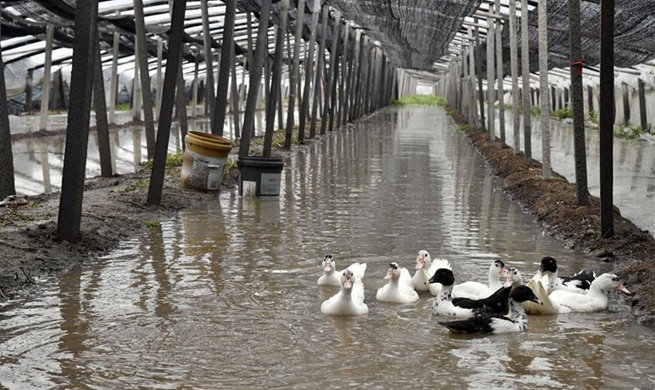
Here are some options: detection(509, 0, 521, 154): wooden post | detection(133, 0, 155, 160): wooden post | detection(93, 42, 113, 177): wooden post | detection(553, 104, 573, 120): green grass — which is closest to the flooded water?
detection(93, 42, 113, 177): wooden post

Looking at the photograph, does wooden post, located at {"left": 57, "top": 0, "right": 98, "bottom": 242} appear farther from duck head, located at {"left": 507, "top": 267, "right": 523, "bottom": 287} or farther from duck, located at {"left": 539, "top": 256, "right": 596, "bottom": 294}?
duck, located at {"left": 539, "top": 256, "right": 596, "bottom": 294}

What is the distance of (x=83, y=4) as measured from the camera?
31.8 ft

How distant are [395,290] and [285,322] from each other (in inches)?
45.3

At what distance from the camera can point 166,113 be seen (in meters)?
12.9

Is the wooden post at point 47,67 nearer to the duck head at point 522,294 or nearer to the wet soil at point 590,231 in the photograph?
the wet soil at point 590,231

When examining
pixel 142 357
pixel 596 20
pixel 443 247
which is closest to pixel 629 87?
pixel 596 20

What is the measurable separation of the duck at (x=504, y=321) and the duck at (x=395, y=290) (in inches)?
33.7

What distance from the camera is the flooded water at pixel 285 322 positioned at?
19.6 ft

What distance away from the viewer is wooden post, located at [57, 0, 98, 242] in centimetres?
969

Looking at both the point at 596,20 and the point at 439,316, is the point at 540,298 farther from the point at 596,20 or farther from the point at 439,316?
the point at 596,20

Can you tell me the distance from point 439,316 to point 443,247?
2.88 m

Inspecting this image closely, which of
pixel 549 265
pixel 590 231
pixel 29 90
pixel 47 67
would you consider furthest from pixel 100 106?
pixel 29 90

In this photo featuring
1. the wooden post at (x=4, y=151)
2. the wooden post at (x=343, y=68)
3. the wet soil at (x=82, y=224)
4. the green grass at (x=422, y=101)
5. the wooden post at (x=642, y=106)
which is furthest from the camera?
the green grass at (x=422, y=101)

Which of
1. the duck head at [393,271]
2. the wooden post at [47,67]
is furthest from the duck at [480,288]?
the wooden post at [47,67]
